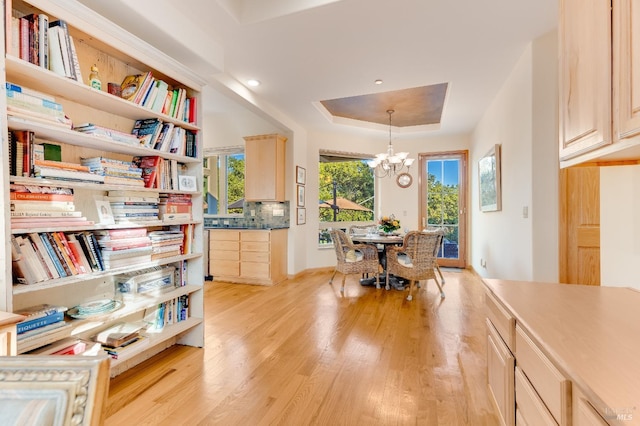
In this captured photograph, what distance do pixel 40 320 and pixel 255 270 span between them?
3.14 meters

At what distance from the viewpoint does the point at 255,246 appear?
4641 millimetres

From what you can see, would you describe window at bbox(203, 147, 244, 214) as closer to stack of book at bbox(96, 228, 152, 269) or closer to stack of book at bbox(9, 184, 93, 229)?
stack of book at bbox(96, 228, 152, 269)

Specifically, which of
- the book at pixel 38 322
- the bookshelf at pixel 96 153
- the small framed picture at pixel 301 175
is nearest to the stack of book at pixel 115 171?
the bookshelf at pixel 96 153

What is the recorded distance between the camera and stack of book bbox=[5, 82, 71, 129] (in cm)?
139

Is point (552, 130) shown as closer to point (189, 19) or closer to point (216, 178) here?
point (189, 19)

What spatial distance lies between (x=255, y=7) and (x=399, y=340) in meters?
3.09

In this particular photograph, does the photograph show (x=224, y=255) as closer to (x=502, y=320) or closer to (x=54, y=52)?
(x=54, y=52)

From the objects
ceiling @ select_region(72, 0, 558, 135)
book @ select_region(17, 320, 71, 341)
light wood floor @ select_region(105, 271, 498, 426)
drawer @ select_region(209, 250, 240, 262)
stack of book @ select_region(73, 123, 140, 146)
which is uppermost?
ceiling @ select_region(72, 0, 558, 135)

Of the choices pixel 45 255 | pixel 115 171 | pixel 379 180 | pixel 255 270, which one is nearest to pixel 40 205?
pixel 45 255

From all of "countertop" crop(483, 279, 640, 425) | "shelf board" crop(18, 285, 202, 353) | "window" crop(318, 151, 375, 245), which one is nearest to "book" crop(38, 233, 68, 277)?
"shelf board" crop(18, 285, 202, 353)

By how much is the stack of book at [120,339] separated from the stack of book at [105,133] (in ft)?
4.33

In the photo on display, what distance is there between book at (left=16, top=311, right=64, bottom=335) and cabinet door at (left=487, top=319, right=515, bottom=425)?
2286mm

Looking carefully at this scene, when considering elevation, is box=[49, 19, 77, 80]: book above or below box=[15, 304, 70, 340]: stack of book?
above

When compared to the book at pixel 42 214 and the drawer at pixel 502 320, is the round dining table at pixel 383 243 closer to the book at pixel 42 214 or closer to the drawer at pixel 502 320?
the drawer at pixel 502 320
